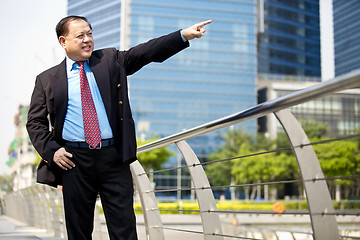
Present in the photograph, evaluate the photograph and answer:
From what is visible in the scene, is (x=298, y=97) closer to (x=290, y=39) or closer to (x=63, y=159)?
(x=63, y=159)

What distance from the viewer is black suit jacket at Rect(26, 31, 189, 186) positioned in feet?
8.39

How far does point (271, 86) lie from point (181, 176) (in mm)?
17160

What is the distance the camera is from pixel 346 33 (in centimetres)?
14075

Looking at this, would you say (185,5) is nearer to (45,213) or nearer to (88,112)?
(45,213)

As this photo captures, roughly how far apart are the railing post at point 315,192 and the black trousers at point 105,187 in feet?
2.83

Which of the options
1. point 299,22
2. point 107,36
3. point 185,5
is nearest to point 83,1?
point 107,36

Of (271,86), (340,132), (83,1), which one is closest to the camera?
(340,132)

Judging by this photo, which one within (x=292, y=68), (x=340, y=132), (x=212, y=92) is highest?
(x=292, y=68)

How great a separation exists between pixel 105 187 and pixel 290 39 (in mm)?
95261

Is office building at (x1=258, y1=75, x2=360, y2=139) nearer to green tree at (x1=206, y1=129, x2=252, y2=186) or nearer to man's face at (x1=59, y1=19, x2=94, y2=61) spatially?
green tree at (x1=206, y1=129, x2=252, y2=186)

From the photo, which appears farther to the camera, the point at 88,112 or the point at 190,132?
the point at 190,132

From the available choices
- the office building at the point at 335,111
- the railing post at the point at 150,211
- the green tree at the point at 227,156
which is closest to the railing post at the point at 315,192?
the railing post at the point at 150,211

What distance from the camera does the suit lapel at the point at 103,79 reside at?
2.57 meters

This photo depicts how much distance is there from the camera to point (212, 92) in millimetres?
77125
